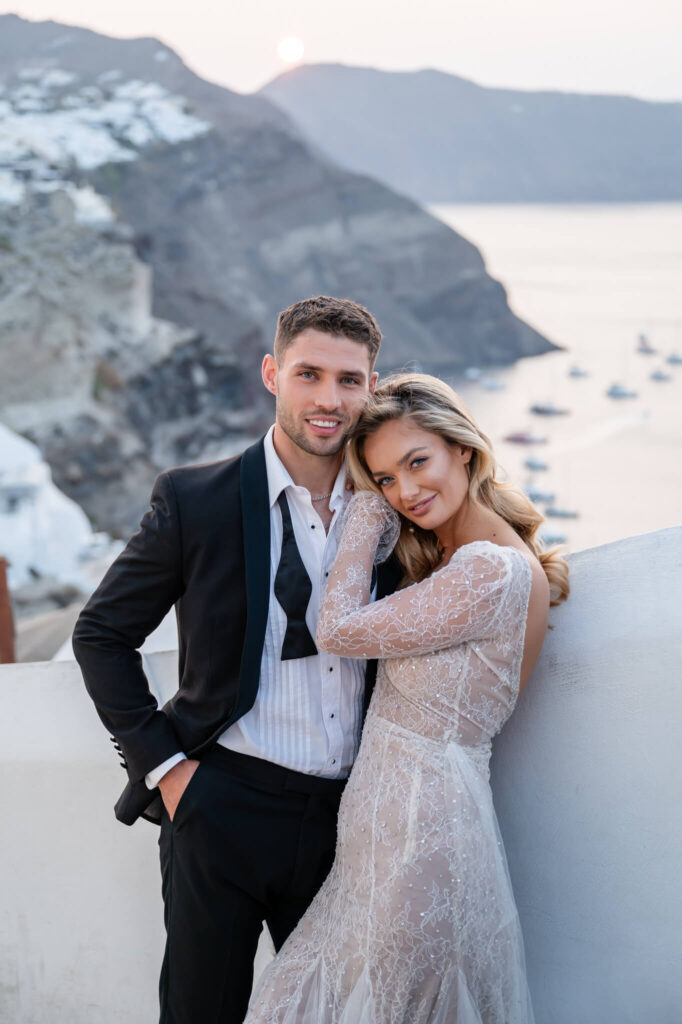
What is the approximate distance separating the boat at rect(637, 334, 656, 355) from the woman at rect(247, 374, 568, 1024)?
7884cm

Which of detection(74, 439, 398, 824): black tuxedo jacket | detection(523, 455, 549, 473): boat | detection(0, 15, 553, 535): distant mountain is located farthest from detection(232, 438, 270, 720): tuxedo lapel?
detection(523, 455, 549, 473): boat

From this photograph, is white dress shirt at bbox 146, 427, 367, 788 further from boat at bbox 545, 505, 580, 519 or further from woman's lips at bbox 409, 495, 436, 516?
boat at bbox 545, 505, 580, 519

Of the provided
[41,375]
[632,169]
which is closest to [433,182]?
[632,169]

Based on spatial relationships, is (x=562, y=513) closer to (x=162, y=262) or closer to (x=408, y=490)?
(x=162, y=262)

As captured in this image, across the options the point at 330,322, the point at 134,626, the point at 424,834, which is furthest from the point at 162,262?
the point at 424,834

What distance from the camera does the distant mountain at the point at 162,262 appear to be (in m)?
36.8

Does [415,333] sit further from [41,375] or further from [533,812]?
[533,812]

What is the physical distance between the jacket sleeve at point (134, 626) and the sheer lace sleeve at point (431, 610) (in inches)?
12.1

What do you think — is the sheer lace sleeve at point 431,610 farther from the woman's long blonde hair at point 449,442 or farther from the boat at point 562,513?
the boat at point 562,513

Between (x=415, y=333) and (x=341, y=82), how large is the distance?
37165 millimetres

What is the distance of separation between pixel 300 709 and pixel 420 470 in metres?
0.47

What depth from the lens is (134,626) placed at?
5.57 feet

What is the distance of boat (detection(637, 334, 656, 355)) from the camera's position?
7574cm

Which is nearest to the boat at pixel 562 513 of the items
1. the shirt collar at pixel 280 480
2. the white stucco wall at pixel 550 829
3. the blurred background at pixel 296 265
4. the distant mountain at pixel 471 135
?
the blurred background at pixel 296 265
